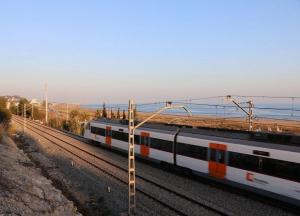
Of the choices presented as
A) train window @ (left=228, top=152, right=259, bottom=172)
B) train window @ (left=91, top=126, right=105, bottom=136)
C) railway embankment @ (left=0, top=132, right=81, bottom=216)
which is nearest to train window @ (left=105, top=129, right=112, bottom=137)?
train window @ (left=91, top=126, right=105, bottom=136)

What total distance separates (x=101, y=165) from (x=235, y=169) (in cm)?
1196

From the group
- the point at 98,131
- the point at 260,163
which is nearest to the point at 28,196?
the point at 260,163

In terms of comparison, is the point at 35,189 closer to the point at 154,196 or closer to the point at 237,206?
the point at 154,196

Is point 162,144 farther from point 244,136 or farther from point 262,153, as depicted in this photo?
point 262,153

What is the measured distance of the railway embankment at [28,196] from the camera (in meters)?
16.4

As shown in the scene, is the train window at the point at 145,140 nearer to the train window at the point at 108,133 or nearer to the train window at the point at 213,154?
the train window at the point at 108,133

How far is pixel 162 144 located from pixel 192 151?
11.7 ft

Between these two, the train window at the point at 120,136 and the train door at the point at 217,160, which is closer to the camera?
the train door at the point at 217,160

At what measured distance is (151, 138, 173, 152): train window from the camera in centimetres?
2623

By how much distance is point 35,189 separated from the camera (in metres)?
20.5

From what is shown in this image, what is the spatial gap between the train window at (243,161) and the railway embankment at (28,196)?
7866 mm

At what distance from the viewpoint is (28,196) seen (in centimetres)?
1869

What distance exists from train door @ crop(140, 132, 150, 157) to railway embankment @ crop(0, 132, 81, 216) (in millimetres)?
7508

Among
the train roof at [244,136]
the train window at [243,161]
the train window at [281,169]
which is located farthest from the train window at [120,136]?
the train window at [281,169]
